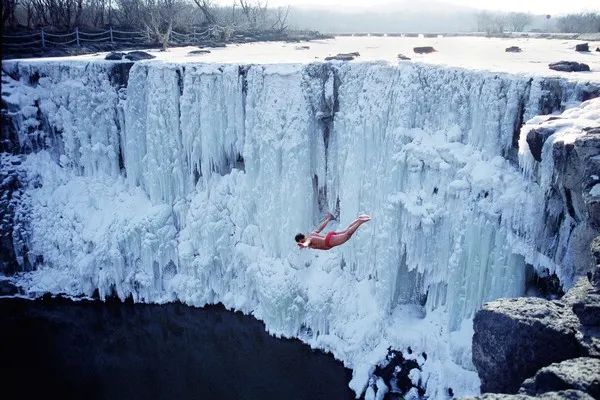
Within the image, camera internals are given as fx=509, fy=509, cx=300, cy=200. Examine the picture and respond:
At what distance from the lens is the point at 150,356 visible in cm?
1090

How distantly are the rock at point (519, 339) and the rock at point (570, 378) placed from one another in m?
0.70

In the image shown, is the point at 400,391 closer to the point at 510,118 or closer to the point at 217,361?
the point at 217,361

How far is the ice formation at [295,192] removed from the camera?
856 centimetres

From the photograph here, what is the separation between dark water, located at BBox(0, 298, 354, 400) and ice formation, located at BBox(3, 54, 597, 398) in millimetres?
426

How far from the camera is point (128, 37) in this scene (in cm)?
1975

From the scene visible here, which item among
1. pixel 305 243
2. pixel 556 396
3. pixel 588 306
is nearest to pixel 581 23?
pixel 305 243

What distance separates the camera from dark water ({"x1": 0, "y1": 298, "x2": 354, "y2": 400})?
9.84m

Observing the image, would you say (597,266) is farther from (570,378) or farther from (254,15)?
(254,15)

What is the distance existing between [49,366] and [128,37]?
1343 centimetres

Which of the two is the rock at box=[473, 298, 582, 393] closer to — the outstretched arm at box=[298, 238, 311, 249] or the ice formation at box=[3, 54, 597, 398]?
the ice formation at box=[3, 54, 597, 398]

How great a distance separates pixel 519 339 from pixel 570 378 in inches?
54.7

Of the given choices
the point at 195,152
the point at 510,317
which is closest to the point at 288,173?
the point at 195,152

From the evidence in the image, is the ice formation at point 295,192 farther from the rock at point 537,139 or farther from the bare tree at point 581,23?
the bare tree at point 581,23

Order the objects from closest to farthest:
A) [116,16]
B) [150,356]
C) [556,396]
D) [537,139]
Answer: [556,396] < [537,139] < [150,356] < [116,16]
